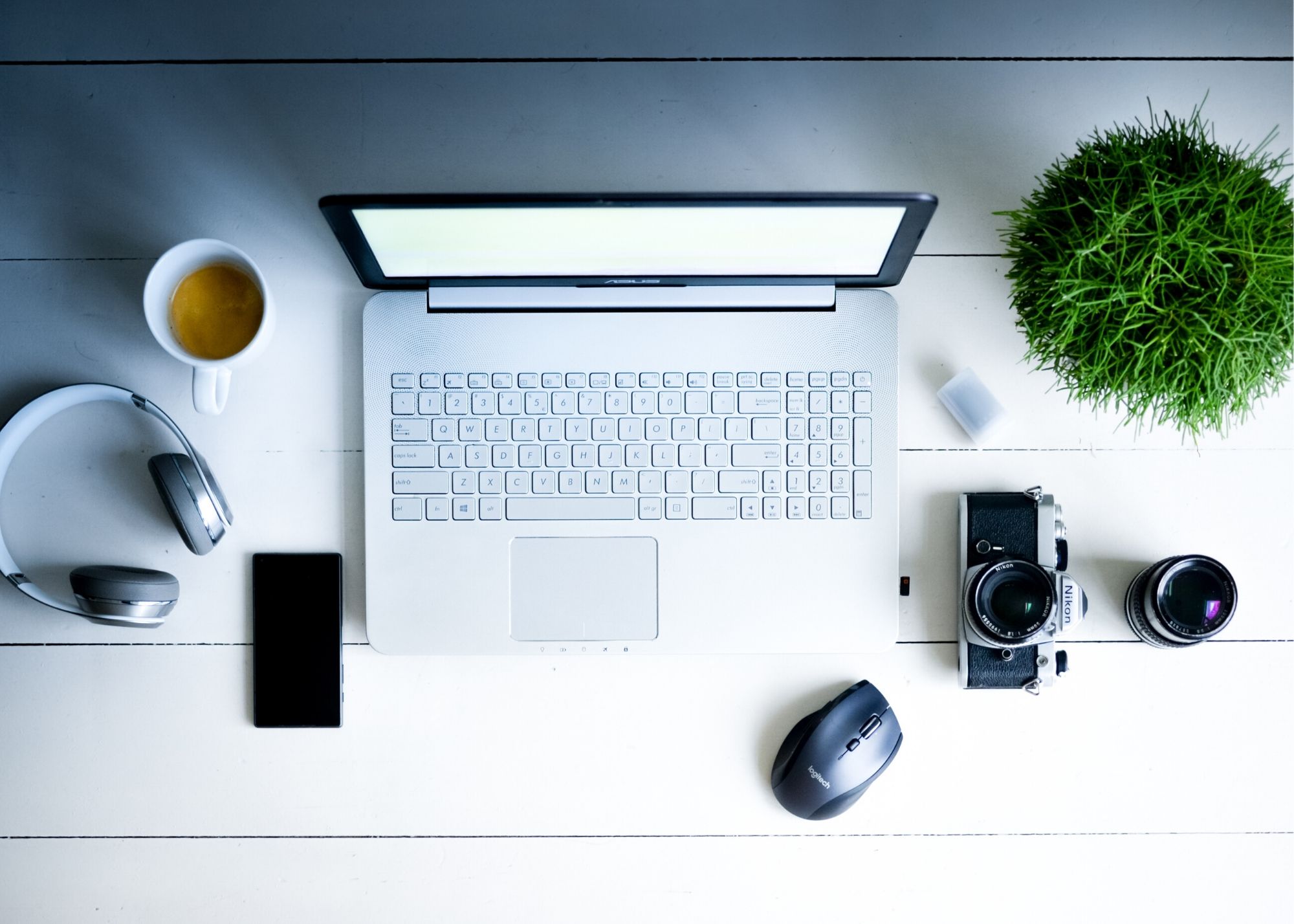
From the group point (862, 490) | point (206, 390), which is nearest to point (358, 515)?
point (206, 390)

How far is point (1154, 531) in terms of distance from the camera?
33.1 inches

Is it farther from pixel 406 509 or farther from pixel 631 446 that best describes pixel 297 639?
pixel 631 446

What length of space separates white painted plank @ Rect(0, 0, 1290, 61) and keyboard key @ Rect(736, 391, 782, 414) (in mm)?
359

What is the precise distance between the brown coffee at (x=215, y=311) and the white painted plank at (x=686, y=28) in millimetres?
246

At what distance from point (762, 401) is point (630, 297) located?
0.55 ft

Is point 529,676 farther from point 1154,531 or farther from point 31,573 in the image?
point 1154,531

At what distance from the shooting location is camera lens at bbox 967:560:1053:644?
770 mm

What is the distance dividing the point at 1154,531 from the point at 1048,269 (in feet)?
1.13

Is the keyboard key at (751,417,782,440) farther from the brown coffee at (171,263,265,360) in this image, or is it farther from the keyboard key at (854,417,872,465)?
the brown coffee at (171,263,265,360)

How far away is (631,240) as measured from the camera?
0.71 meters

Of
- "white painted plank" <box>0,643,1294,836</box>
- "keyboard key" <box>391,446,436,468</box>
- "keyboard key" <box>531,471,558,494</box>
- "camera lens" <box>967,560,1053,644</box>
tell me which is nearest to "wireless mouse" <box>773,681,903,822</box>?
"white painted plank" <box>0,643,1294,836</box>

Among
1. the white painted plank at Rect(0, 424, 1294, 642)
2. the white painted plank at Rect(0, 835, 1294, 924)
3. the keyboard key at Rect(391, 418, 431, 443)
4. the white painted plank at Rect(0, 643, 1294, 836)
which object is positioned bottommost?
the white painted plank at Rect(0, 835, 1294, 924)

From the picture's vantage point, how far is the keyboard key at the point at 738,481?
79cm

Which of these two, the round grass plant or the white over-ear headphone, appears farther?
the white over-ear headphone
